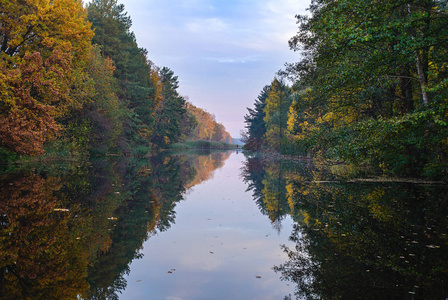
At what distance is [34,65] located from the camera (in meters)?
18.3

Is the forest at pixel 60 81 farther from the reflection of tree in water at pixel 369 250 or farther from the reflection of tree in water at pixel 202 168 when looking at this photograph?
the reflection of tree in water at pixel 369 250

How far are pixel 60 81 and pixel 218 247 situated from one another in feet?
64.4

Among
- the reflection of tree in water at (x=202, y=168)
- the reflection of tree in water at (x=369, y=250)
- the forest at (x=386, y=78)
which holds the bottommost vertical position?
the reflection of tree in water at (x=369, y=250)

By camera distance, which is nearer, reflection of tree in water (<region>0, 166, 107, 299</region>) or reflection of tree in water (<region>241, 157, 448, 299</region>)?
reflection of tree in water (<region>0, 166, 107, 299</region>)

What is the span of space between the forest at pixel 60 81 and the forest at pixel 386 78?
15.1 metres

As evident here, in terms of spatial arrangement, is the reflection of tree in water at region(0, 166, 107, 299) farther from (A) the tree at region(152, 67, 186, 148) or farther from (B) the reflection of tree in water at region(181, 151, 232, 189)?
(A) the tree at region(152, 67, 186, 148)

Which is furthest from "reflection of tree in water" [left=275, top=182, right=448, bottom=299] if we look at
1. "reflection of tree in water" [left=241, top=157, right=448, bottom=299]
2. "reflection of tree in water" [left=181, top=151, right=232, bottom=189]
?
"reflection of tree in water" [left=181, top=151, right=232, bottom=189]

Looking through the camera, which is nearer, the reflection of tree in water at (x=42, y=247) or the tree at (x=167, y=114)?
the reflection of tree in water at (x=42, y=247)

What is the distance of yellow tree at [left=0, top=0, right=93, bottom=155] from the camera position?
1714 centimetres

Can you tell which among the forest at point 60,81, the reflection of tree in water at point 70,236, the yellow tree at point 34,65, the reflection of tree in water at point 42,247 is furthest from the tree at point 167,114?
the reflection of tree in water at point 42,247

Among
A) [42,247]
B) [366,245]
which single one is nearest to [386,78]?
[366,245]

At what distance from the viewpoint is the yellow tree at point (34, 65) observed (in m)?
17.1

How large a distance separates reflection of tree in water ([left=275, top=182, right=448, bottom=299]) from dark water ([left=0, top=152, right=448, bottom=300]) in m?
0.02

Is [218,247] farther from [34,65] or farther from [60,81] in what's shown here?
[60,81]
